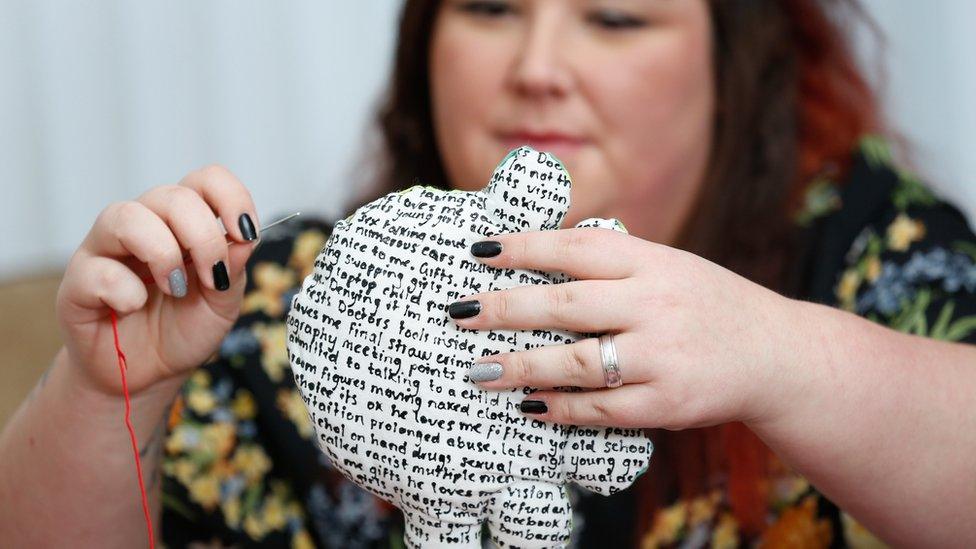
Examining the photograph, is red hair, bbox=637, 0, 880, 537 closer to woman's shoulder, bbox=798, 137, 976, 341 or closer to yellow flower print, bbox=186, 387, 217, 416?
woman's shoulder, bbox=798, 137, 976, 341

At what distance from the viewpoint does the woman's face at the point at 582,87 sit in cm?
95

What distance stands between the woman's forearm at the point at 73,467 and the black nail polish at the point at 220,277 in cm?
14

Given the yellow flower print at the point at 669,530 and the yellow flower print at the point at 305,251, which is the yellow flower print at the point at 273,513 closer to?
the yellow flower print at the point at 305,251

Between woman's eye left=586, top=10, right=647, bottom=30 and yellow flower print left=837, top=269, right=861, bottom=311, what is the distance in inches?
15.3

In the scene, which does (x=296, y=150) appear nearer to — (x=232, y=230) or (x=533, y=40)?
(x=533, y=40)

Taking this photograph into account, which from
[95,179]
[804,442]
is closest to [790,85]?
[804,442]

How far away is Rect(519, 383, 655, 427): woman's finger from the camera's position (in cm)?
55

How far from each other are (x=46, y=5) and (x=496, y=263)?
1.41m

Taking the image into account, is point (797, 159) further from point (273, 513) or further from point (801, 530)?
point (273, 513)

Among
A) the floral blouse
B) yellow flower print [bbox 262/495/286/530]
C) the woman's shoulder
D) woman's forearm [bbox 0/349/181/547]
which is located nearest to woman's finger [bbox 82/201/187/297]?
woman's forearm [bbox 0/349/181/547]

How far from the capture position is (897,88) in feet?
6.09

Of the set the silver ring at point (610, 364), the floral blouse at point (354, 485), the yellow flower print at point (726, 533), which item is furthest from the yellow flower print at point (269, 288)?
the silver ring at point (610, 364)

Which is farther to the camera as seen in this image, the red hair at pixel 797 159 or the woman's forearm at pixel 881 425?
the red hair at pixel 797 159

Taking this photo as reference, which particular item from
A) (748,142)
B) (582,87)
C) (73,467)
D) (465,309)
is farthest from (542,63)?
(73,467)
